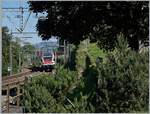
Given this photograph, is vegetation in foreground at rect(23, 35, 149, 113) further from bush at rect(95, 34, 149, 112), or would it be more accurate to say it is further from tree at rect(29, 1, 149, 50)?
tree at rect(29, 1, 149, 50)

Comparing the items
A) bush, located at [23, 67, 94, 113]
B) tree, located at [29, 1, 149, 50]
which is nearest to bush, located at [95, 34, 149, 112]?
bush, located at [23, 67, 94, 113]

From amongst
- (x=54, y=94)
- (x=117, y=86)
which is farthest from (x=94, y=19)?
(x=117, y=86)

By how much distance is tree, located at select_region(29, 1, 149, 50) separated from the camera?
38.6ft

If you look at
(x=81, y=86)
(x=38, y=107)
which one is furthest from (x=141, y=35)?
(x=38, y=107)

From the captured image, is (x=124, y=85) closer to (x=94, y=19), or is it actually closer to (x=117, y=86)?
(x=117, y=86)

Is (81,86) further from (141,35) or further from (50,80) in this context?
(141,35)

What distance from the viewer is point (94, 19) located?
12492 millimetres

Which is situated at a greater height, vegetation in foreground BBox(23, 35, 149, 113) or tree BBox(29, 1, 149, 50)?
tree BBox(29, 1, 149, 50)

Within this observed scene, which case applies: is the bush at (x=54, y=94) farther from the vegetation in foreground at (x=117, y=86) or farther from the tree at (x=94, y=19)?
the tree at (x=94, y=19)

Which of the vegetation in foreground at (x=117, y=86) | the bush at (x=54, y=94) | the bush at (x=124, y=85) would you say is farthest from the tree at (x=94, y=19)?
the bush at (x=124, y=85)

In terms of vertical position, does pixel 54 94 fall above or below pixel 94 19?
below

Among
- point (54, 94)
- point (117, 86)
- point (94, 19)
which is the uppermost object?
point (94, 19)

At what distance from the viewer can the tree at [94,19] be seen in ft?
38.6

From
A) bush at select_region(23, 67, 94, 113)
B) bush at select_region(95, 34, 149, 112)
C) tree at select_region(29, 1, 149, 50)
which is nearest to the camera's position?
bush at select_region(95, 34, 149, 112)
